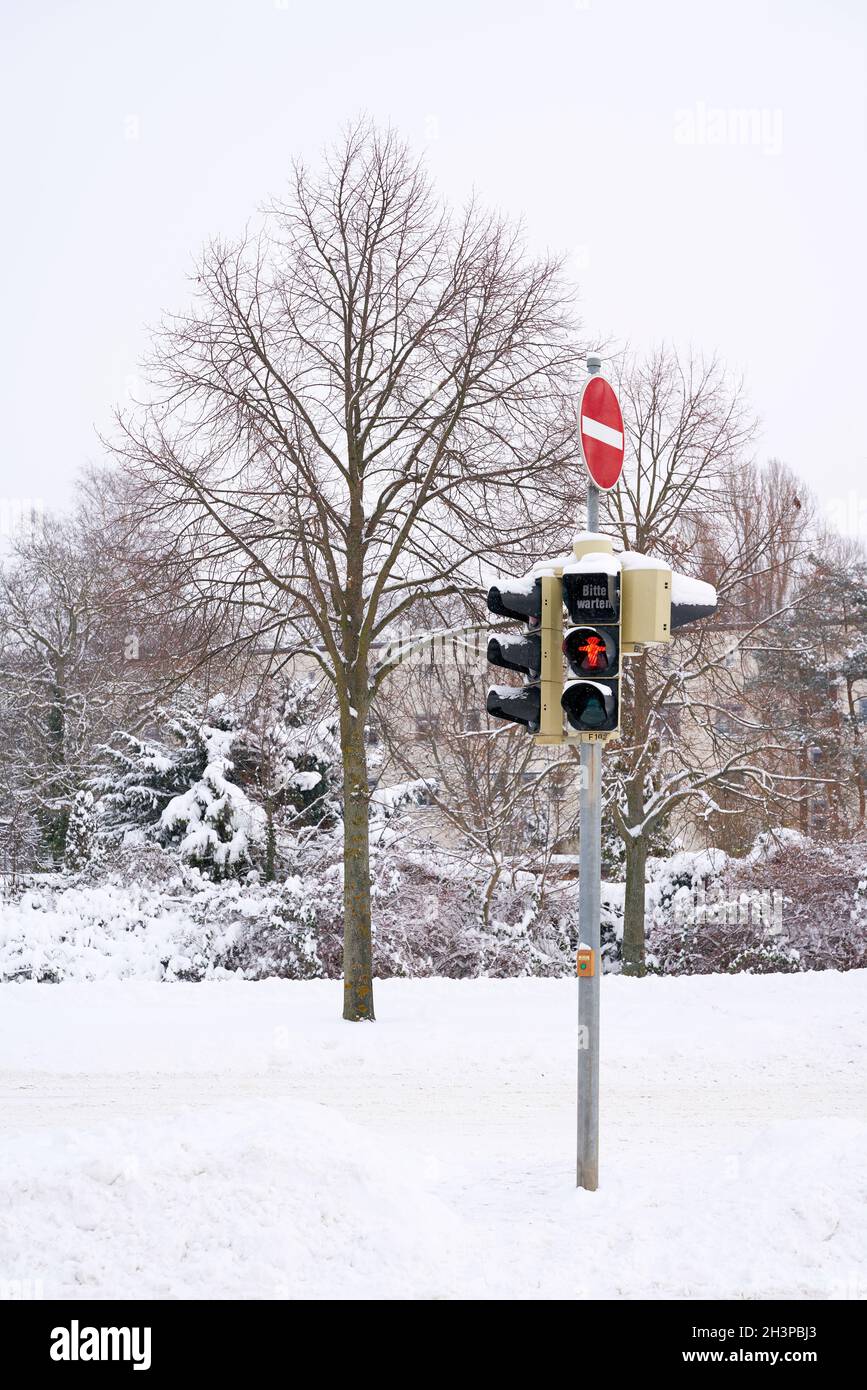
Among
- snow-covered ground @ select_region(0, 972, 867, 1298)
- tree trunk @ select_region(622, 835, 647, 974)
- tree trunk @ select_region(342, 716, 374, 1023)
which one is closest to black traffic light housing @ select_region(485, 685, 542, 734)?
snow-covered ground @ select_region(0, 972, 867, 1298)

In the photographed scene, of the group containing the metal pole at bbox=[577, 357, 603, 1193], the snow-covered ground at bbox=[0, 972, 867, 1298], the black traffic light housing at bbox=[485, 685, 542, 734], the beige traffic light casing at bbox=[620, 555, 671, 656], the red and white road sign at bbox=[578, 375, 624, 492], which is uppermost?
the red and white road sign at bbox=[578, 375, 624, 492]

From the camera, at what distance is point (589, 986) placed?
6.77m

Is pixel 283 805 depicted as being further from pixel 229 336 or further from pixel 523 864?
pixel 229 336

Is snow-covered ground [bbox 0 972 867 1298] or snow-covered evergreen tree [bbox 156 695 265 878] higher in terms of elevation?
snow-covered evergreen tree [bbox 156 695 265 878]

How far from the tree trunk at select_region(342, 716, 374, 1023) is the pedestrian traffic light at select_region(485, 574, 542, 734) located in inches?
253

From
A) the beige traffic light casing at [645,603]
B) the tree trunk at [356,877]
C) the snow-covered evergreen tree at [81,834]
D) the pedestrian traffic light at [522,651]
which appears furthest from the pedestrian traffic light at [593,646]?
the snow-covered evergreen tree at [81,834]

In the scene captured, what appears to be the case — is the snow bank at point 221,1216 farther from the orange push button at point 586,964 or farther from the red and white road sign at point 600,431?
the red and white road sign at point 600,431

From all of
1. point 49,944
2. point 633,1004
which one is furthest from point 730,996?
point 49,944

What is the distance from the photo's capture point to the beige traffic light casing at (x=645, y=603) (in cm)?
664

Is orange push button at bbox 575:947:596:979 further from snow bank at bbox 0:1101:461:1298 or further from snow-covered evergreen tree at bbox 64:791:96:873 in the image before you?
snow-covered evergreen tree at bbox 64:791:96:873

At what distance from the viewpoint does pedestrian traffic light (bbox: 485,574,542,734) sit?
6852 millimetres

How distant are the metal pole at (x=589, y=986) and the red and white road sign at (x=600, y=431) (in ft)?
1.60

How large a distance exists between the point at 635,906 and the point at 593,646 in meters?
13.6

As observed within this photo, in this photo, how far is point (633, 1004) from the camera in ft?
44.9
